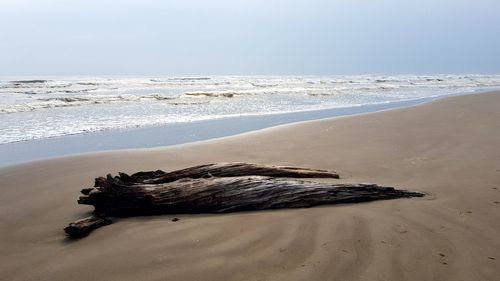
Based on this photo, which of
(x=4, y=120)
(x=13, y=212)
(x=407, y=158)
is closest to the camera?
(x=13, y=212)

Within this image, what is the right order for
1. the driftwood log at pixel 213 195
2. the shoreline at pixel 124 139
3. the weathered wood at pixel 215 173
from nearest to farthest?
the driftwood log at pixel 213 195 → the weathered wood at pixel 215 173 → the shoreline at pixel 124 139

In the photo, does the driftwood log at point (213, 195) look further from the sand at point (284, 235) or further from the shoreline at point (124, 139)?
the shoreline at point (124, 139)

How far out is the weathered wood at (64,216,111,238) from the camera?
4.04 meters

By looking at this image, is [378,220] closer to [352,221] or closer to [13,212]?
[352,221]

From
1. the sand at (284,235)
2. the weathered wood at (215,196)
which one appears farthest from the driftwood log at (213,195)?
the sand at (284,235)

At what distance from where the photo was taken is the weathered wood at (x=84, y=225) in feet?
13.3

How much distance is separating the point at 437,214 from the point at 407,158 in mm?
3032

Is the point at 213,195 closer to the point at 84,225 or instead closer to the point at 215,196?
the point at 215,196

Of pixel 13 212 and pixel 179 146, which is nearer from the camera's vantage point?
pixel 13 212

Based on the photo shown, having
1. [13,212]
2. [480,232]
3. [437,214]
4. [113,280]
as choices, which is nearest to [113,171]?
[13,212]

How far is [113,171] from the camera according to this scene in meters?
6.70

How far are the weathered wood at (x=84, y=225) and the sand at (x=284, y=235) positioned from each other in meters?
0.10

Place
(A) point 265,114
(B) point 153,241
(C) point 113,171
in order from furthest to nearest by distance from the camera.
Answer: (A) point 265,114 → (C) point 113,171 → (B) point 153,241

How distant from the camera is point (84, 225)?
4.13 meters
